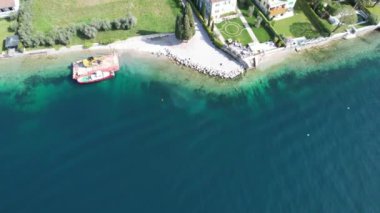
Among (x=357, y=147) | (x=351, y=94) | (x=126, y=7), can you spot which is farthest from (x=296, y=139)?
(x=126, y=7)

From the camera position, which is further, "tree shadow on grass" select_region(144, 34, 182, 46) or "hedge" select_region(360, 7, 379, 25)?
"hedge" select_region(360, 7, 379, 25)

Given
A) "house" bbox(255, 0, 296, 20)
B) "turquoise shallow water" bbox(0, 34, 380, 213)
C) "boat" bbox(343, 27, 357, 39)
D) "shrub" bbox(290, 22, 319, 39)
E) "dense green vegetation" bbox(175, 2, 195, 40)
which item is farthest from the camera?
"boat" bbox(343, 27, 357, 39)

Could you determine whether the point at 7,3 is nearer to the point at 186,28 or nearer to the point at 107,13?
the point at 107,13

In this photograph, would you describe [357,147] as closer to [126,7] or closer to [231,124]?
[231,124]

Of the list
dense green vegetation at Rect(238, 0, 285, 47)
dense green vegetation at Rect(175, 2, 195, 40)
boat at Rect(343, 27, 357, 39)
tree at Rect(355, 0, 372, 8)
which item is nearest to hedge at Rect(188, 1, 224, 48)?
dense green vegetation at Rect(175, 2, 195, 40)

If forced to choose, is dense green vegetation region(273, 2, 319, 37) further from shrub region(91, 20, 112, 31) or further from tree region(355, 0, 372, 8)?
shrub region(91, 20, 112, 31)

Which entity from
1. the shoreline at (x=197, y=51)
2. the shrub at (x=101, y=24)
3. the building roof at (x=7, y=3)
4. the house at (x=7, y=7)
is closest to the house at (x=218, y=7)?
the shoreline at (x=197, y=51)
